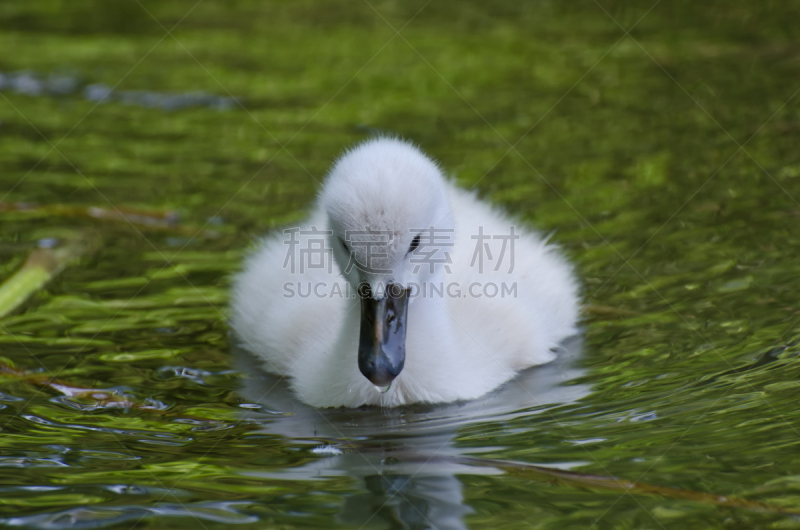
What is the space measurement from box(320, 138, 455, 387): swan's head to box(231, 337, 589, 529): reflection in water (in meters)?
0.20

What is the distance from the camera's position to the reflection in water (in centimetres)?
238

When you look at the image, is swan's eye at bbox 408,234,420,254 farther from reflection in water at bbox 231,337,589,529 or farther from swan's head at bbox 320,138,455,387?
reflection in water at bbox 231,337,589,529

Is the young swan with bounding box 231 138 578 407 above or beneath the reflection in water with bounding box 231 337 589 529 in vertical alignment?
above

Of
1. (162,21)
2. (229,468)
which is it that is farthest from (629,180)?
(162,21)

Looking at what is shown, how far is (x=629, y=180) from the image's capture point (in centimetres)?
495

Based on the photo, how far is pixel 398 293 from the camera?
2873 mm

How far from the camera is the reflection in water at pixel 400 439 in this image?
7.80 ft

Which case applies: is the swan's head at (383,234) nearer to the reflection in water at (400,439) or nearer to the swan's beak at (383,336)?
the swan's beak at (383,336)

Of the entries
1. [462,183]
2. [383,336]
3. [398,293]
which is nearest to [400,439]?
[383,336]

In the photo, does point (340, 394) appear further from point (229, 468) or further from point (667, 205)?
point (667, 205)

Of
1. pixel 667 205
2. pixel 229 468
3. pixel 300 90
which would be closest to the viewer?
pixel 229 468

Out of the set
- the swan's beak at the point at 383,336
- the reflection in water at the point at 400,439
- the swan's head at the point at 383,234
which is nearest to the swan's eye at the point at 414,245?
the swan's head at the point at 383,234

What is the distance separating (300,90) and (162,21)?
212 centimetres

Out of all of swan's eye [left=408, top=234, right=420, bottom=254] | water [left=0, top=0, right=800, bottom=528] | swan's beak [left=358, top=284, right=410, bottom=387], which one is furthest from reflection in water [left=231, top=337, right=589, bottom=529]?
swan's eye [left=408, top=234, right=420, bottom=254]
